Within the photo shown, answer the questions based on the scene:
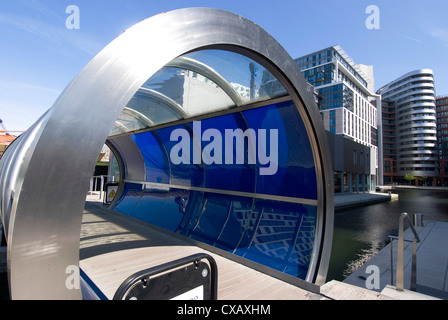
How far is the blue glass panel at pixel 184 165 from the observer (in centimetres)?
720

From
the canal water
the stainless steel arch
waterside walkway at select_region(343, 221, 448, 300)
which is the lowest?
the canal water

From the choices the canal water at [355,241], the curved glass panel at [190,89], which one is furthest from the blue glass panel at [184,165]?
the canal water at [355,241]

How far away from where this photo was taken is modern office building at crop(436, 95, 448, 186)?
84350 mm

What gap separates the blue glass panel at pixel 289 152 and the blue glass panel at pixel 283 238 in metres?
0.30

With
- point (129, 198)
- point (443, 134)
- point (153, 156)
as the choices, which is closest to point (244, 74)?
point (153, 156)

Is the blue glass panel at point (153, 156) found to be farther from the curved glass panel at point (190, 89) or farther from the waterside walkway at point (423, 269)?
the waterside walkway at point (423, 269)

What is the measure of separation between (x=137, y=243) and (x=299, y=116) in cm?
443

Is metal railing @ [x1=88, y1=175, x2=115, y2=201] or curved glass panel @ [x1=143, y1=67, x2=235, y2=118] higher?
curved glass panel @ [x1=143, y1=67, x2=235, y2=118]

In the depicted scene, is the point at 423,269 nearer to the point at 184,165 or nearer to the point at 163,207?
the point at 184,165

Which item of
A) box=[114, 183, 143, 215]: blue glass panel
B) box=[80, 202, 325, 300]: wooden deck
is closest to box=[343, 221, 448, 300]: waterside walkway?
box=[80, 202, 325, 300]: wooden deck

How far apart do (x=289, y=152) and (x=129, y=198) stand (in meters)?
8.29

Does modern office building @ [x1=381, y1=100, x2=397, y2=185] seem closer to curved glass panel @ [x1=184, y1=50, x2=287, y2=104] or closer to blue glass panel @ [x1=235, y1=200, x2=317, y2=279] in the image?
blue glass panel @ [x1=235, y1=200, x2=317, y2=279]
